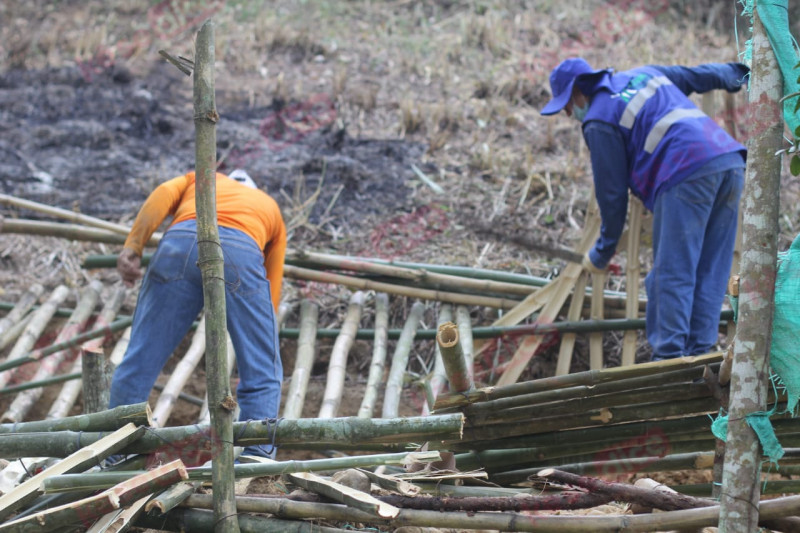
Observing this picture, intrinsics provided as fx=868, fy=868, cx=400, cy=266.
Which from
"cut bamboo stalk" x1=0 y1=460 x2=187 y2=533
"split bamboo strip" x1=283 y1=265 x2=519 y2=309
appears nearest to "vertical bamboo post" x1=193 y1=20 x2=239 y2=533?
"cut bamboo stalk" x1=0 y1=460 x2=187 y2=533

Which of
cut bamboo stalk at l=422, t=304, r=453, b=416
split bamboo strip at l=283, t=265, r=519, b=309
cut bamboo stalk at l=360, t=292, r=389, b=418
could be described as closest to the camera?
cut bamboo stalk at l=360, t=292, r=389, b=418

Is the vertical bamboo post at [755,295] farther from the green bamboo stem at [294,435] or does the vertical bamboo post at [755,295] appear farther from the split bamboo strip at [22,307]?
the split bamboo strip at [22,307]

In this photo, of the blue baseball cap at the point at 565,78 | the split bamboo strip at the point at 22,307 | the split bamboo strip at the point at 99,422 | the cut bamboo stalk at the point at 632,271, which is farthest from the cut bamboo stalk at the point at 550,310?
the split bamboo strip at the point at 22,307

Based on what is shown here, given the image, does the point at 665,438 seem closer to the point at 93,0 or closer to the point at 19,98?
the point at 19,98

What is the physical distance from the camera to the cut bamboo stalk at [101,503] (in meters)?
2.18

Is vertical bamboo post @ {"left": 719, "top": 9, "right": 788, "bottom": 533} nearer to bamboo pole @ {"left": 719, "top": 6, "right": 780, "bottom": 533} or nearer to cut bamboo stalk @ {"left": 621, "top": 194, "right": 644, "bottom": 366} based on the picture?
bamboo pole @ {"left": 719, "top": 6, "right": 780, "bottom": 533}

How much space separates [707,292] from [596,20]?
5.42 m

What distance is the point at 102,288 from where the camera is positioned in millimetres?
4914

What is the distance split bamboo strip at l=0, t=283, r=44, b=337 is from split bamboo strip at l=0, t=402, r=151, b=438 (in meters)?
2.04

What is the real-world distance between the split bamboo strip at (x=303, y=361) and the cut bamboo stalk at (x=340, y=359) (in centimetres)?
10

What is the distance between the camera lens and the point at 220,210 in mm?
3533

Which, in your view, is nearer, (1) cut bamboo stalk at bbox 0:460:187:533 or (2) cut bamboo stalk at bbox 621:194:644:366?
(1) cut bamboo stalk at bbox 0:460:187:533

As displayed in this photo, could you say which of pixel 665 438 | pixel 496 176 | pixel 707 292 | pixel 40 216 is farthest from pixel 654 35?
pixel 665 438

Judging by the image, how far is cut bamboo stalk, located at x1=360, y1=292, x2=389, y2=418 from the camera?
12.7 ft
